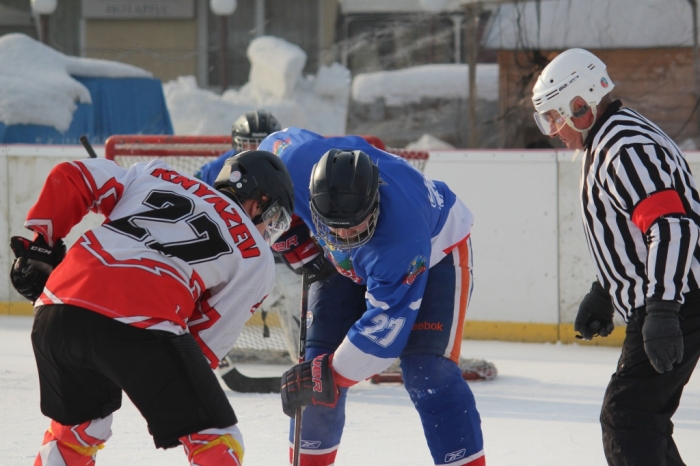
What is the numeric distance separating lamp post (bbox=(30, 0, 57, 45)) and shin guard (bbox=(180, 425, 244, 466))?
42.0ft

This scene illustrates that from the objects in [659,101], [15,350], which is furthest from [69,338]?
[659,101]

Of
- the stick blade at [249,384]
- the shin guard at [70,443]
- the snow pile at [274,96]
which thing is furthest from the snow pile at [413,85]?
the shin guard at [70,443]

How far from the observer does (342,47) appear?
1355 cm

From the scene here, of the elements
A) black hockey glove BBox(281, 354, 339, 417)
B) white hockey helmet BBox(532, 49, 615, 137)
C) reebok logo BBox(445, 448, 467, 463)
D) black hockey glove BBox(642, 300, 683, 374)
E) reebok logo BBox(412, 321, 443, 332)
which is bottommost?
reebok logo BBox(445, 448, 467, 463)

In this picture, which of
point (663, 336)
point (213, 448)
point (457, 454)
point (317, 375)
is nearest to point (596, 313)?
point (663, 336)

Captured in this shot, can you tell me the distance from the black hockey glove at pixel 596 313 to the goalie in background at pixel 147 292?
3.21 ft

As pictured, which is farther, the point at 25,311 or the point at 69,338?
the point at 25,311

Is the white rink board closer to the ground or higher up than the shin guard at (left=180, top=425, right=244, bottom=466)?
closer to the ground

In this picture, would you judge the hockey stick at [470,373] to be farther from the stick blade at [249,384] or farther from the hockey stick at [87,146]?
the hockey stick at [87,146]

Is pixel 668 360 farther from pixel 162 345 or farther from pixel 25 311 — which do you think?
pixel 25 311

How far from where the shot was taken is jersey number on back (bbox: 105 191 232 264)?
6.88 feet

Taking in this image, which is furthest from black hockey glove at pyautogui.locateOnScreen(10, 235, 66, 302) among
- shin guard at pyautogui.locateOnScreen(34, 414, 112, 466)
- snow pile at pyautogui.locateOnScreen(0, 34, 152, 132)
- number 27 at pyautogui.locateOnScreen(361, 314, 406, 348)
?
snow pile at pyautogui.locateOnScreen(0, 34, 152, 132)

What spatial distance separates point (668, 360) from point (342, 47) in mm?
11714

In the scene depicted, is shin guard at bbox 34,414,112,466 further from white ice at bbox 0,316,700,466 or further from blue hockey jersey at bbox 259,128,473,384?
white ice at bbox 0,316,700,466
